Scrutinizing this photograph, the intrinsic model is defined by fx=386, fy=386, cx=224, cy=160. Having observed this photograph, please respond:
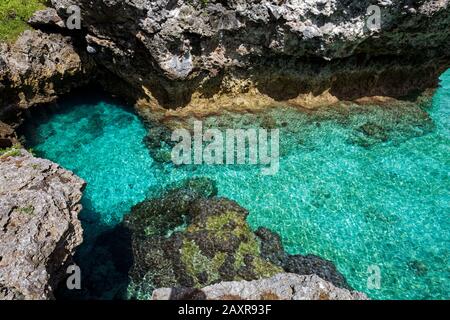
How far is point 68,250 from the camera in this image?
12844 millimetres

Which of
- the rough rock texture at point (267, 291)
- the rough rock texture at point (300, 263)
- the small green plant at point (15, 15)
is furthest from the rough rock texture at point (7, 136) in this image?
the rough rock texture at point (267, 291)

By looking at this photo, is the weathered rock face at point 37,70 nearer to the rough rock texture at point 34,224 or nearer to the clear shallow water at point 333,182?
the clear shallow water at point 333,182

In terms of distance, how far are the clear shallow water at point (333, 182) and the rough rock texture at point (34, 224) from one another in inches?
173

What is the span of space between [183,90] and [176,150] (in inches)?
143

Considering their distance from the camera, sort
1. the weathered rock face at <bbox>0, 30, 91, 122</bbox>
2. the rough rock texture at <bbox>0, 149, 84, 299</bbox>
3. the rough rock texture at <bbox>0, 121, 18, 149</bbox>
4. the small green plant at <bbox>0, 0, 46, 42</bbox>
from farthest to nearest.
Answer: the small green plant at <bbox>0, 0, 46, 42</bbox> < the weathered rock face at <bbox>0, 30, 91, 122</bbox> < the rough rock texture at <bbox>0, 121, 18, 149</bbox> < the rough rock texture at <bbox>0, 149, 84, 299</bbox>

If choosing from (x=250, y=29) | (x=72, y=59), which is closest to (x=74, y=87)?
(x=72, y=59)

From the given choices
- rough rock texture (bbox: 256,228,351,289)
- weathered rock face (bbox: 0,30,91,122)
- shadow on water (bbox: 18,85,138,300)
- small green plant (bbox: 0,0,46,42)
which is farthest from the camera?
small green plant (bbox: 0,0,46,42)

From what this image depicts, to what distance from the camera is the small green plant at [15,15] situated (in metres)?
20.9

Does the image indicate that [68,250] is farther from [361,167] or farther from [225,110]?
[361,167]

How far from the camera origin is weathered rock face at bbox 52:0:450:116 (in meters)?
18.9

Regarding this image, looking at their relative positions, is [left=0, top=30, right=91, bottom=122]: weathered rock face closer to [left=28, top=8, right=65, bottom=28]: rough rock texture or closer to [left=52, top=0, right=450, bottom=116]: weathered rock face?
[left=28, top=8, right=65, bottom=28]: rough rock texture

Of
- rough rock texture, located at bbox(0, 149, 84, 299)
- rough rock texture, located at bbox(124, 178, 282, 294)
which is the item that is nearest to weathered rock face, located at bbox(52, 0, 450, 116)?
rough rock texture, located at bbox(124, 178, 282, 294)

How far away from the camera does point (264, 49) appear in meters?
20.8

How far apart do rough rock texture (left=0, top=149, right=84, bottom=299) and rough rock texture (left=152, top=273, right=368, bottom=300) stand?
362cm
